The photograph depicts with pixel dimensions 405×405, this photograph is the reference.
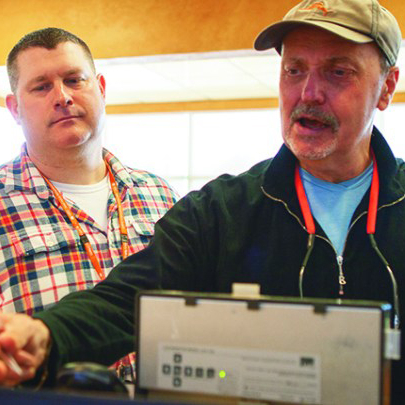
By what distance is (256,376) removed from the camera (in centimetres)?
73

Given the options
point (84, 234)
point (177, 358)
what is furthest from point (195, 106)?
point (177, 358)

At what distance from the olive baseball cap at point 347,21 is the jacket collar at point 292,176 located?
0.73ft

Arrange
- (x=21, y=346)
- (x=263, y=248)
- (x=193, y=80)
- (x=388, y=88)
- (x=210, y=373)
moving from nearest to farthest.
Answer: (x=210, y=373) < (x=21, y=346) < (x=263, y=248) < (x=388, y=88) < (x=193, y=80)

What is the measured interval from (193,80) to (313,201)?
278 inches

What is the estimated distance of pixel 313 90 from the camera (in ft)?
4.58

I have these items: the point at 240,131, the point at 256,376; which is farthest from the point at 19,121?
the point at 240,131

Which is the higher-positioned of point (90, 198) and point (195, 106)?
point (195, 106)

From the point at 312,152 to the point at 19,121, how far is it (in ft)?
4.54

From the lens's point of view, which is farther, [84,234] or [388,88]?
[84,234]

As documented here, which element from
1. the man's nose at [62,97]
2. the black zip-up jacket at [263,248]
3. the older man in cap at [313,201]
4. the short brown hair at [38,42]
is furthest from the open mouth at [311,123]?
the short brown hair at [38,42]

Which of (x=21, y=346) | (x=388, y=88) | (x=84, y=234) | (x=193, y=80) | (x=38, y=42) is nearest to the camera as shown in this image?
(x=21, y=346)

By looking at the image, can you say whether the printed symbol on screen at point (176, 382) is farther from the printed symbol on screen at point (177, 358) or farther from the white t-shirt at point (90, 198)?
the white t-shirt at point (90, 198)

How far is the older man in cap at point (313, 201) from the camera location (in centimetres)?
130

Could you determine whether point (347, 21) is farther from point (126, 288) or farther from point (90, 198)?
point (90, 198)
